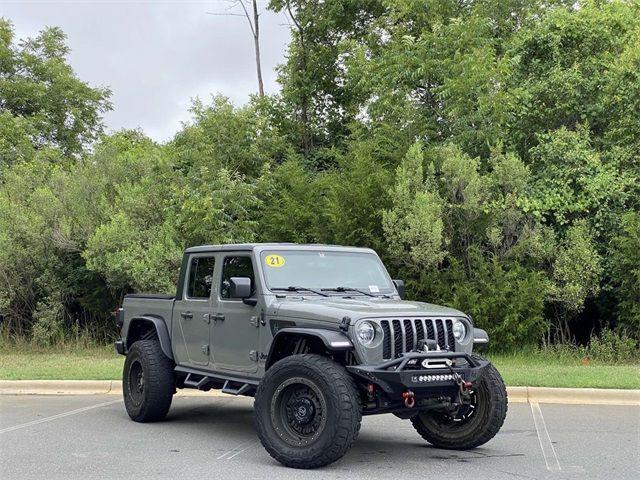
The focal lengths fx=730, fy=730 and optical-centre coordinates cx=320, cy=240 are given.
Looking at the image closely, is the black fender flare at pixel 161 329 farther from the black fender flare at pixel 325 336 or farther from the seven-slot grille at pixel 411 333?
the seven-slot grille at pixel 411 333

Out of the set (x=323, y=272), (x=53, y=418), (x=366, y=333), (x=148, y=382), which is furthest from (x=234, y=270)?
(x=53, y=418)

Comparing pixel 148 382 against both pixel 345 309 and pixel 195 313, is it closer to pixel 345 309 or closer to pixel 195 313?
pixel 195 313

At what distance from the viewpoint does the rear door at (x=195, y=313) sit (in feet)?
25.8

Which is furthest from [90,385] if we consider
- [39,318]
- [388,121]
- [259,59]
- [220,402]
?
[259,59]

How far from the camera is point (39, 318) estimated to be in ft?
56.1

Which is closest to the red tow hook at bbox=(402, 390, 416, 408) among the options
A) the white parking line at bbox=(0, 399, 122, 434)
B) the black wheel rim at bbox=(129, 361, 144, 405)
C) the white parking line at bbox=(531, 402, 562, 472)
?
the white parking line at bbox=(531, 402, 562, 472)

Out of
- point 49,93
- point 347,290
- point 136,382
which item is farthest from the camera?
point 49,93

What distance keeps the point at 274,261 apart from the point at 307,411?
1.83 m

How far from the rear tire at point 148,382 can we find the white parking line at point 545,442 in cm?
414

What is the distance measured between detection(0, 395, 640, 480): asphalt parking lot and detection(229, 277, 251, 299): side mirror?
1507mm

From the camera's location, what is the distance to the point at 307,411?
616 centimetres

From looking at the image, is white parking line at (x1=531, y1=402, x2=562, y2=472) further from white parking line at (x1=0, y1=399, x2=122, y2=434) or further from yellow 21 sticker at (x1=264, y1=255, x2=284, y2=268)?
white parking line at (x1=0, y1=399, x2=122, y2=434)

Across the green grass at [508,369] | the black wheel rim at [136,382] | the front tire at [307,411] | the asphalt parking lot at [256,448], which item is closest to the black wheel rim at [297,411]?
the front tire at [307,411]

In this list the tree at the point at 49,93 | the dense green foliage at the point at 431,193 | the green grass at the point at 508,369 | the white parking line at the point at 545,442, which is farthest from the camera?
the tree at the point at 49,93
